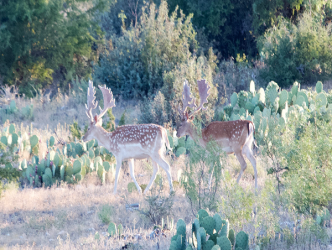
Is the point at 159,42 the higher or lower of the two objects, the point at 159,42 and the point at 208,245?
the higher

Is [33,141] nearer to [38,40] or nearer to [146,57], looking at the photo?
[146,57]

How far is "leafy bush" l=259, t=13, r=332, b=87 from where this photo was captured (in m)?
16.5

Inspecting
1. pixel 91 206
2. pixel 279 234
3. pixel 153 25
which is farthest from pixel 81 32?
pixel 279 234

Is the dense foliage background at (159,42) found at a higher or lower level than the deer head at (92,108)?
higher

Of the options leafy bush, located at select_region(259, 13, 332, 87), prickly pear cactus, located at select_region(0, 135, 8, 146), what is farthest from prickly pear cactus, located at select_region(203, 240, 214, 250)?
leafy bush, located at select_region(259, 13, 332, 87)

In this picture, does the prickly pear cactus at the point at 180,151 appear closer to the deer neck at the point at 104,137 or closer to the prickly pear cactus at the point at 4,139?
the deer neck at the point at 104,137

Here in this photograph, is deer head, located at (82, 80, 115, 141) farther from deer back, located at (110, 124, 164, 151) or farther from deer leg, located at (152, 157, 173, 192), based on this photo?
deer leg, located at (152, 157, 173, 192)

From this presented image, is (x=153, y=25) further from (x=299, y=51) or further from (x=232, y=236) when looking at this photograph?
(x=232, y=236)

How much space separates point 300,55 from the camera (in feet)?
55.0

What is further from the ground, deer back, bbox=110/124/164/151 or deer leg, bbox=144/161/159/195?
deer back, bbox=110/124/164/151

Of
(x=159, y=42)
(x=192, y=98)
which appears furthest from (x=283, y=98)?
(x=159, y=42)

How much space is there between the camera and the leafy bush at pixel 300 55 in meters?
16.5

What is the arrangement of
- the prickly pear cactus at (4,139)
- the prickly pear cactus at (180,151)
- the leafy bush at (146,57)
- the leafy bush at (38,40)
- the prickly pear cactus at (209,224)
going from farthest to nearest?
the leafy bush at (38,40) → the leafy bush at (146,57) → the prickly pear cactus at (4,139) → the prickly pear cactus at (180,151) → the prickly pear cactus at (209,224)

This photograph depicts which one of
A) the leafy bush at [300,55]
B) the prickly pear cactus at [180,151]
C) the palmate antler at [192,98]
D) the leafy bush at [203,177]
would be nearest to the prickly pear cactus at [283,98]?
the palmate antler at [192,98]
